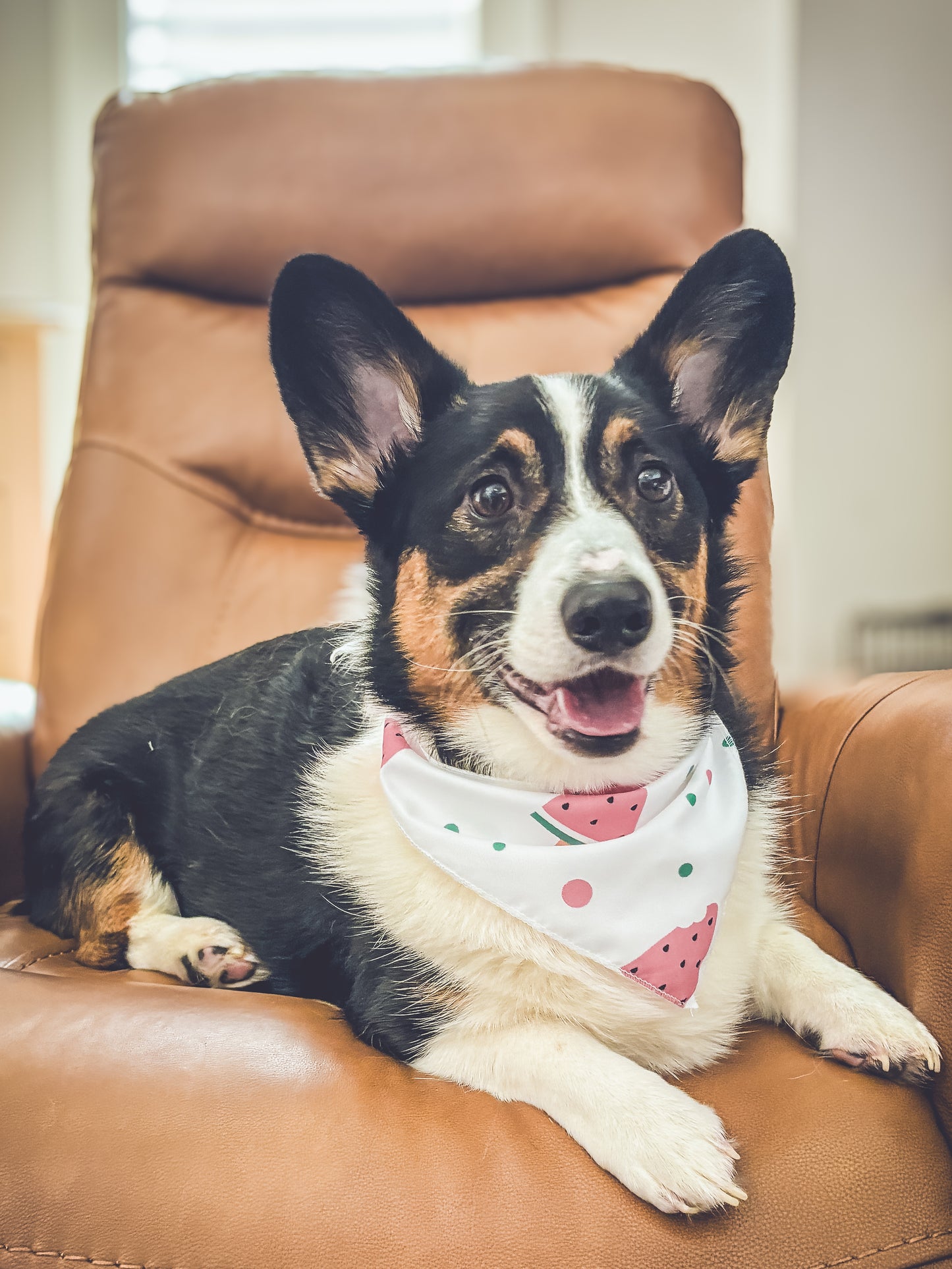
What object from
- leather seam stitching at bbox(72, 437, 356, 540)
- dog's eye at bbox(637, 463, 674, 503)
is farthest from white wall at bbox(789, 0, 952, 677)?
dog's eye at bbox(637, 463, 674, 503)

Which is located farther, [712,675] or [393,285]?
[393,285]

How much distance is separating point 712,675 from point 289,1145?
685 millimetres

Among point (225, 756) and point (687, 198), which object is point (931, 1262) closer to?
point (225, 756)

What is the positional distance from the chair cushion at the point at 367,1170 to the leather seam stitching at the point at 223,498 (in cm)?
111

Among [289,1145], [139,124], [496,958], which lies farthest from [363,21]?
[289,1145]

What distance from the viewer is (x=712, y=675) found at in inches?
46.9

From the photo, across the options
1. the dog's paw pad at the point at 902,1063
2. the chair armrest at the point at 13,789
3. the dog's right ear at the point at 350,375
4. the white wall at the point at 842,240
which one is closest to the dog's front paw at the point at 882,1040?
the dog's paw pad at the point at 902,1063

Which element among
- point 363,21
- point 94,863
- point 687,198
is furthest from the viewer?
point 363,21

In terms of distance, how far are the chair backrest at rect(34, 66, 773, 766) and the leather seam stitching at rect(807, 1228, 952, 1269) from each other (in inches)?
47.3

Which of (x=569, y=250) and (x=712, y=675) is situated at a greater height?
(x=569, y=250)

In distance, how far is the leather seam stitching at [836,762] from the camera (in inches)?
47.5

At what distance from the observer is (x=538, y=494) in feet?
3.55

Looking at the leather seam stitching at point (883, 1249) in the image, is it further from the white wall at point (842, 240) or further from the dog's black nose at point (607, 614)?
the white wall at point (842, 240)

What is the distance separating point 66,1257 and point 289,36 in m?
2.85
